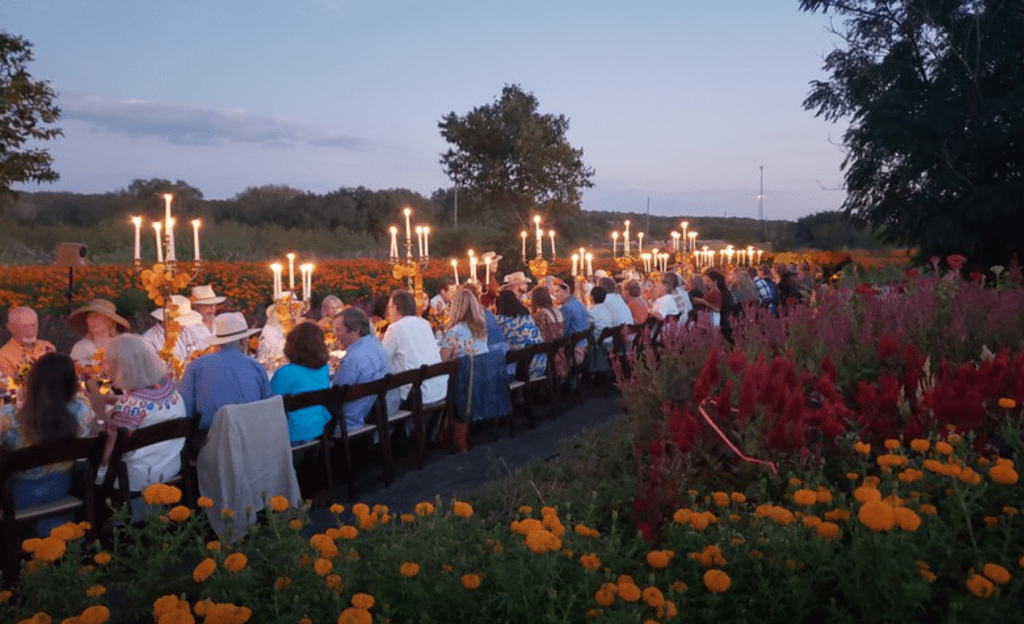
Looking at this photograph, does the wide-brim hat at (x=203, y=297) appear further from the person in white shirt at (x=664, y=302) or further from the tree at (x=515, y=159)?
the tree at (x=515, y=159)

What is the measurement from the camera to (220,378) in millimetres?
5496

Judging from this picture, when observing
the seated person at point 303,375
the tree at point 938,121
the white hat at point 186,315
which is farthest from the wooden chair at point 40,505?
the tree at point 938,121

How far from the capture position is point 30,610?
2414 millimetres

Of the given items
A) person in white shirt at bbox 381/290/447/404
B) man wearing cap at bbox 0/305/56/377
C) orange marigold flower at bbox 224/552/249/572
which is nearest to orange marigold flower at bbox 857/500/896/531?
orange marigold flower at bbox 224/552/249/572

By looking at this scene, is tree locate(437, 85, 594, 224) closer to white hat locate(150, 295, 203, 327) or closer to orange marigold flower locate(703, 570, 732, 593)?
white hat locate(150, 295, 203, 327)

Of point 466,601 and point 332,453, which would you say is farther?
point 332,453

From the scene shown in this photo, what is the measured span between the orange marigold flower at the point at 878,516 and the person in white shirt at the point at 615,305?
29.7ft

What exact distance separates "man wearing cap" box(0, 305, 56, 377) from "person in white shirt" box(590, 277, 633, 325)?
6.64 metres

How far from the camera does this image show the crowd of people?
14.8ft

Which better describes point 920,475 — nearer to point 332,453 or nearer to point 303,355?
point 303,355

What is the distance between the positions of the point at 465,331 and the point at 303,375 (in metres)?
2.08

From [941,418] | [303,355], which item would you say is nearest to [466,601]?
[941,418]

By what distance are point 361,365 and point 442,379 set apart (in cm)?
116

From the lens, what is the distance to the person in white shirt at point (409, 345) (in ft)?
24.7
